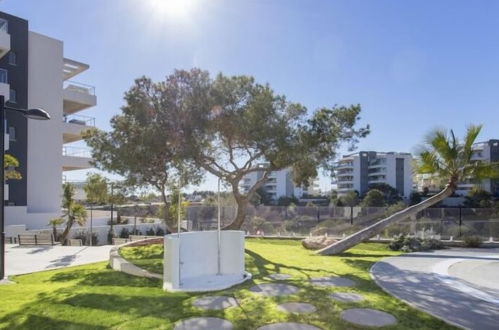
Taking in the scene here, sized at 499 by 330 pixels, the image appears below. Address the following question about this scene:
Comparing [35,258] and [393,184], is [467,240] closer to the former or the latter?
[35,258]

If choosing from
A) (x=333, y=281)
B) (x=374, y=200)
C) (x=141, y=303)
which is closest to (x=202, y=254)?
(x=141, y=303)

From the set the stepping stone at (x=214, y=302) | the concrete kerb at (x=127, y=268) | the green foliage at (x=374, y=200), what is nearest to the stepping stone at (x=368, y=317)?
the stepping stone at (x=214, y=302)

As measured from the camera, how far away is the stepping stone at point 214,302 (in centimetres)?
704

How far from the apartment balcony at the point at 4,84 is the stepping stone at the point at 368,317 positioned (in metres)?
26.7

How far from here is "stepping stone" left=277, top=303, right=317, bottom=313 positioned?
22.0 feet

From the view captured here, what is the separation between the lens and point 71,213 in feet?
75.5

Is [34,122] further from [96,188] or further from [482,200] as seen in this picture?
[482,200]

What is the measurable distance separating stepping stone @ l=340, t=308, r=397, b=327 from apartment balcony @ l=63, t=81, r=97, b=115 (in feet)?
106

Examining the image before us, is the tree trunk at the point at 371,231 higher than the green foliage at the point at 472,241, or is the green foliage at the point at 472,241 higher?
the tree trunk at the point at 371,231

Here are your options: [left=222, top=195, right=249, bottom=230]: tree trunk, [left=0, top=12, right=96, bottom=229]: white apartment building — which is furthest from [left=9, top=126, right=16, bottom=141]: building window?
[left=222, top=195, right=249, bottom=230]: tree trunk

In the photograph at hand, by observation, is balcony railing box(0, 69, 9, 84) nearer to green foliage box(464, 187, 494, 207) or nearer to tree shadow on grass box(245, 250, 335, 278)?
tree shadow on grass box(245, 250, 335, 278)

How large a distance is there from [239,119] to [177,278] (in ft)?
21.3

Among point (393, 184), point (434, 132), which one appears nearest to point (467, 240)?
point (434, 132)

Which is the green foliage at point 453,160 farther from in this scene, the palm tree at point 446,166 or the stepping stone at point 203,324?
the stepping stone at point 203,324
